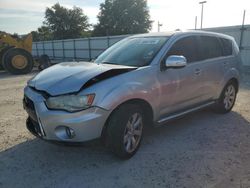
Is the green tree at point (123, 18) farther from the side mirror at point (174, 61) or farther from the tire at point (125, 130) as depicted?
the tire at point (125, 130)

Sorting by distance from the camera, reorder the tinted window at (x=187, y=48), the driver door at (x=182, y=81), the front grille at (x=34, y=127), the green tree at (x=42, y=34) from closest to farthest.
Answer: the front grille at (x=34, y=127)
the driver door at (x=182, y=81)
the tinted window at (x=187, y=48)
the green tree at (x=42, y=34)

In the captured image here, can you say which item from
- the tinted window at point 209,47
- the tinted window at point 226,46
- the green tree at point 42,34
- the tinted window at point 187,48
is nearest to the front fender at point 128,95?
the tinted window at point 187,48

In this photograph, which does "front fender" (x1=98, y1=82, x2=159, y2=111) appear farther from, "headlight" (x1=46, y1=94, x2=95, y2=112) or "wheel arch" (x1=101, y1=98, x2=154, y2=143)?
"headlight" (x1=46, y1=94, x2=95, y2=112)

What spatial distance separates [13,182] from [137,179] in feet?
4.81

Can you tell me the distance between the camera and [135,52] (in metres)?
4.20

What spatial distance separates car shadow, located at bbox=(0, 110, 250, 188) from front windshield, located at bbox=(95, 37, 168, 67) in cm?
130

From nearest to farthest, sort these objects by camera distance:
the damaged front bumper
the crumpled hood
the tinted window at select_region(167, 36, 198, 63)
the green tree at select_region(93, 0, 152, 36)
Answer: the damaged front bumper < the crumpled hood < the tinted window at select_region(167, 36, 198, 63) < the green tree at select_region(93, 0, 152, 36)

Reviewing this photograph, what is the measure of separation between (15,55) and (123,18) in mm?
41931

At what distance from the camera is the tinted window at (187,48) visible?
418 centimetres

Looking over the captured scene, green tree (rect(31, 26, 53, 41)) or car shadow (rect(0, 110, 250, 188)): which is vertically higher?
green tree (rect(31, 26, 53, 41))

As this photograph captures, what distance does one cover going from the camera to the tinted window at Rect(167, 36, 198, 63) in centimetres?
418

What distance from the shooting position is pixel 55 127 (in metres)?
3.15


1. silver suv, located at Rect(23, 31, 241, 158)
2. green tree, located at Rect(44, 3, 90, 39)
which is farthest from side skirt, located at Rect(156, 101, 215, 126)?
green tree, located at Rect(44, 3, 90, 39)

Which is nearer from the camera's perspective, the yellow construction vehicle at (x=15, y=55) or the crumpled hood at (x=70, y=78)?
the crumpled hood at (x=70, y=78)
